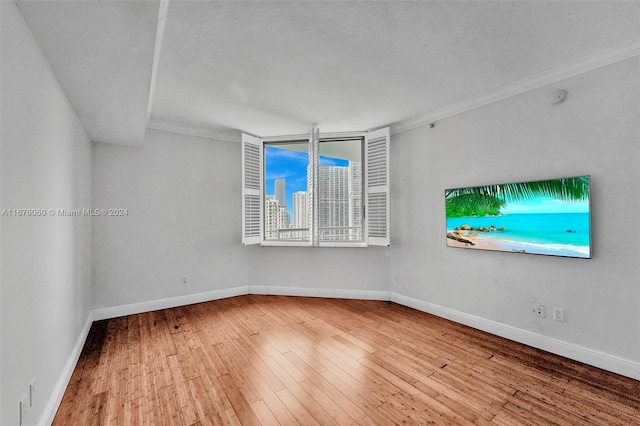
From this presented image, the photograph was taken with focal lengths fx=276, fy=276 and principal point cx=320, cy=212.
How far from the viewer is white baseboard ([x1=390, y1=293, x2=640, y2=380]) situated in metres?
2.15

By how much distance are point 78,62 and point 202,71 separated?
0.88 m

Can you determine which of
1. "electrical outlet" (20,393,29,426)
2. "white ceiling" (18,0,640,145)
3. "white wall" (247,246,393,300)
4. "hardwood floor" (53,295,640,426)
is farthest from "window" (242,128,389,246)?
"electrical outlet" (20,393,29,426)

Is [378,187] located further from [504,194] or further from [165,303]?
[165,303]

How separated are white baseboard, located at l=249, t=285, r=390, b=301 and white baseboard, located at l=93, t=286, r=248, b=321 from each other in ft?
A: 1.02

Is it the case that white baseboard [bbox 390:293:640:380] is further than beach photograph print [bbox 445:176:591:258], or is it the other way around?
beach photograph print [bbox 445:176:591:258]

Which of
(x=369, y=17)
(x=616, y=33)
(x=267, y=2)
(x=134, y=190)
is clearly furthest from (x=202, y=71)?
(x=616, y=33)

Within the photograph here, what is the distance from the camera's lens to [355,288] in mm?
4188

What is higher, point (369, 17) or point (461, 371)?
point (369, 17)

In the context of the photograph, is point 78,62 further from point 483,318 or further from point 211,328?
point 483,318

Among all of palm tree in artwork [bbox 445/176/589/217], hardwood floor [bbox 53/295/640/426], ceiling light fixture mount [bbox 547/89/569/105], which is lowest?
hardwood floor [bbox 53/295/640/426]

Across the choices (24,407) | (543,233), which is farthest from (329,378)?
(543,233)

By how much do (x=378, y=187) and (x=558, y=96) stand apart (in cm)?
209

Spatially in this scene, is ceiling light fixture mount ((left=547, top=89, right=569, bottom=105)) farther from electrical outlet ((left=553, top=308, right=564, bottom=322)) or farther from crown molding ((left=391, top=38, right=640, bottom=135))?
electrical outlet ((left=553, top=308, right=564, bottom=322))

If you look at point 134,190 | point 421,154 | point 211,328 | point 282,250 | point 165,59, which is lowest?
point 211,328
